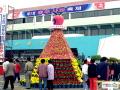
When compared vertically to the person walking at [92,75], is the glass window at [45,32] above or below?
below

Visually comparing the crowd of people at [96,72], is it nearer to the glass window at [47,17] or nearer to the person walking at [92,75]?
the person walking at [92,75]

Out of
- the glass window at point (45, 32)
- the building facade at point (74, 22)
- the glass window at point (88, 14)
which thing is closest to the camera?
the building facade at point (74, 22)

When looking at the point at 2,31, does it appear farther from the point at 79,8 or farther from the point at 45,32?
the point at 45,32

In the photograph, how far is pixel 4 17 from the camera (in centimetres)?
3497

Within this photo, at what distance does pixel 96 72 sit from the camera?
16328 millimetres

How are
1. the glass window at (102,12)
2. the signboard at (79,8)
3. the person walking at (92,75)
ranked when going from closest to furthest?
the person walking at (92,75), the signboard at (79,8), the glass window at (102,12)

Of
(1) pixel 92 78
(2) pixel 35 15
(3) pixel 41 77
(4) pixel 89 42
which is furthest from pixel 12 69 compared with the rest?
(2) pixel 35 15

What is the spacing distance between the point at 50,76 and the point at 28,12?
5128 cm

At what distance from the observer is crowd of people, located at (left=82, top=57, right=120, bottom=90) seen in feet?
52.3

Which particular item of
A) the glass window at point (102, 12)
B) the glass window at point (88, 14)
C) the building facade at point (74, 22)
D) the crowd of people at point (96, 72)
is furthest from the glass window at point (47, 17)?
the crowd of people at point (96, 72)

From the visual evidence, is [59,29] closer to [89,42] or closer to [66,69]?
[66,69]

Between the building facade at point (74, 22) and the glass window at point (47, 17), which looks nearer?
the building facade at point (74, 22)

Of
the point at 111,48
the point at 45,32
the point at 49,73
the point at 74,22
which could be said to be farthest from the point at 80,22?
the point at 49,73

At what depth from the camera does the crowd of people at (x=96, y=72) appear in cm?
1595
